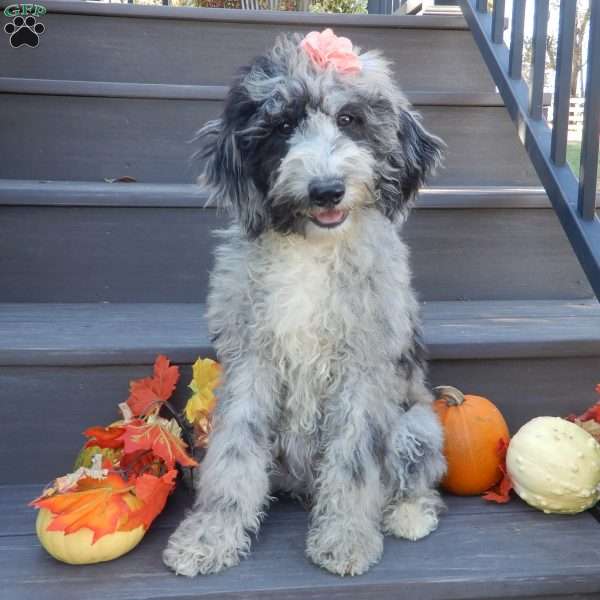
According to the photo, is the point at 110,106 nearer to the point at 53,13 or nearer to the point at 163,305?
the point at 53,13

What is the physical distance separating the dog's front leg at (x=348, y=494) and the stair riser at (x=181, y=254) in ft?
3.64

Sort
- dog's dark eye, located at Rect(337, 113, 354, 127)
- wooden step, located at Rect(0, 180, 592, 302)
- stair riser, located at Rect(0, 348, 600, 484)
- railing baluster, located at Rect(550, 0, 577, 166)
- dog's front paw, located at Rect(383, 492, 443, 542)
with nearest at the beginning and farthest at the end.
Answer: dog's dark eye, located at Rect(337, 113, 354, 127) → dog's front paw, located at Rect(383, 492, 443, 542) → stair riser, located at Rect(0, 348, 600, 484) → railing baluster, located at Rect(550, 0, 577, 166) → wooden step, located at Rect(0, 180, 592, 302)

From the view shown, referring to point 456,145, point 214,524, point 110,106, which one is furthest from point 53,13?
point 214,524

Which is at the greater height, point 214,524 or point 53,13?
point 53,13

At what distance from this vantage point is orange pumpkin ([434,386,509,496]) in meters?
2.16

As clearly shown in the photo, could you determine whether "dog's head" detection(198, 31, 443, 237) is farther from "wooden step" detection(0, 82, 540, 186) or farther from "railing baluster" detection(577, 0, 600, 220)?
"wooden step" detection(0, 82, 540, 186)

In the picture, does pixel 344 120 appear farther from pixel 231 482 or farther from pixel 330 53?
pixel 231 482

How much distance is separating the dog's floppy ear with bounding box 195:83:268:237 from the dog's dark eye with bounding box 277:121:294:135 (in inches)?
3.8

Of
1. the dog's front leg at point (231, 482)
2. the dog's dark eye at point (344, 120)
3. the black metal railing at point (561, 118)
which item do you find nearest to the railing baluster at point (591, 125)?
the black metal railing at point (561, 118)

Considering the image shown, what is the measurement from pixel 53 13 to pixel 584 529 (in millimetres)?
3144

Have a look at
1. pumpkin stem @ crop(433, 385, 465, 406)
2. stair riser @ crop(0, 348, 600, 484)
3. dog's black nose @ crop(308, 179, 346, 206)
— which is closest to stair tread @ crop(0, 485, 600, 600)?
stair riser @ crop(0, 348, 600, 484)

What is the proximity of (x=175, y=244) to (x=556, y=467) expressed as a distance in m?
1.60

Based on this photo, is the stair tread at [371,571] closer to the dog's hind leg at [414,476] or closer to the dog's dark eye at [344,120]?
the dog's hind leg at [414,476]

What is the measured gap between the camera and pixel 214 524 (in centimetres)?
184
